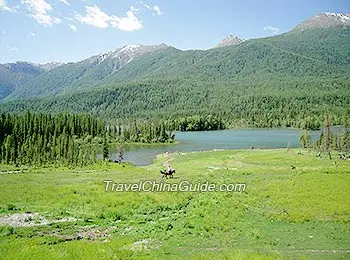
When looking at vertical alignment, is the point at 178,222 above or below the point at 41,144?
below

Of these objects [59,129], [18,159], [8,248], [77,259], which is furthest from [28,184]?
[59,129]

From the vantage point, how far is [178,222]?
33.9 metres

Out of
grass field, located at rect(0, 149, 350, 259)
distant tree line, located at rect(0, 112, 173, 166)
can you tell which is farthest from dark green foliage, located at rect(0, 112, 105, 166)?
grass field, located at rect(0, 149, 350, 259)

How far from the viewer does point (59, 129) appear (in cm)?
14412

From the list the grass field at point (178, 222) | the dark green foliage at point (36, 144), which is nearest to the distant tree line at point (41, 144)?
the dark green foliage at point (36, 144)

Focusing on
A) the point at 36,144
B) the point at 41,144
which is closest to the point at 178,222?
the point at 36,144

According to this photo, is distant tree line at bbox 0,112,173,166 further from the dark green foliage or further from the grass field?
the grass field

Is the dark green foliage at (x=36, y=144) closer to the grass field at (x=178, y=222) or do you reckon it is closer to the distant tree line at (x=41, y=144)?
the distant tree line at (x=41, y=144)

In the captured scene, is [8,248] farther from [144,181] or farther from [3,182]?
[3,182]

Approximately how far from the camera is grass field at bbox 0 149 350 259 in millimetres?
25625

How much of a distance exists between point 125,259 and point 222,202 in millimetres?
19145

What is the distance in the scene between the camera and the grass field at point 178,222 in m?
25.6

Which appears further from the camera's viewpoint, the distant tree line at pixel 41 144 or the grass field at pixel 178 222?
the distant tree line at pixel 41 144

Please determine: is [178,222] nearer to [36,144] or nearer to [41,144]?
[36,144]
